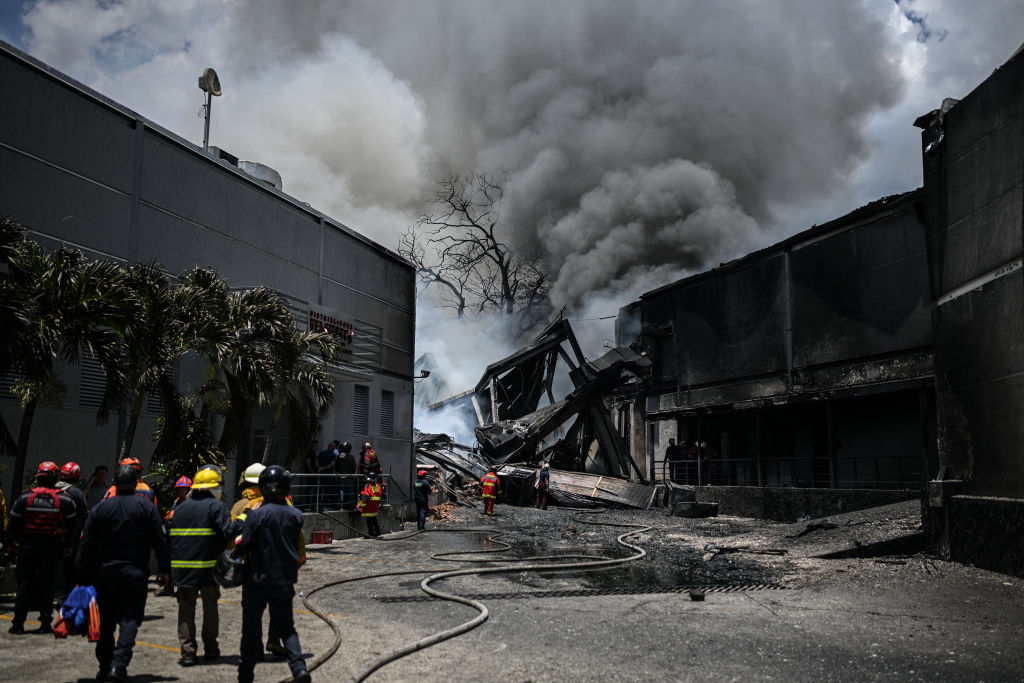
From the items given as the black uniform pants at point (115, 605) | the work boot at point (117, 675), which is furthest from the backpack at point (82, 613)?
the work boot at point (117, 675)

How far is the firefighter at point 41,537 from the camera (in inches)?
306

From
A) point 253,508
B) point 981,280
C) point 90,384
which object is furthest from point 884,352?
point 253,508

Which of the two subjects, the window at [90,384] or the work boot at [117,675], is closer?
the work boot at [117,675]

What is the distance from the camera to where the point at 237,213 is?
1800 cm

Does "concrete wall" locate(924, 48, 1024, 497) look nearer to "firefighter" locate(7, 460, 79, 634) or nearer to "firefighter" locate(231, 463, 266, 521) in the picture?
"firefighter" locate(231, 463, 266, 521)

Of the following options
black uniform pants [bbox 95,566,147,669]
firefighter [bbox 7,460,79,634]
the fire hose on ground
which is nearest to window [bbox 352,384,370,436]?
the fire hose on ground

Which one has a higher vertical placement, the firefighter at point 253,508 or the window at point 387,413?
the window at point 387,413

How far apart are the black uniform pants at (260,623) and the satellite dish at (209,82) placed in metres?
18.1

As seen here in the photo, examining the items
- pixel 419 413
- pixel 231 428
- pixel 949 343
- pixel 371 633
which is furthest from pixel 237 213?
pixel 419 413

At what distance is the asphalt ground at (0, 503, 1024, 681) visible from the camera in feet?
21.1

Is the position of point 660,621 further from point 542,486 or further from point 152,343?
point 542,486

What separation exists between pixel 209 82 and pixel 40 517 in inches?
628

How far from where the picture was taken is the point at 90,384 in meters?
13.9

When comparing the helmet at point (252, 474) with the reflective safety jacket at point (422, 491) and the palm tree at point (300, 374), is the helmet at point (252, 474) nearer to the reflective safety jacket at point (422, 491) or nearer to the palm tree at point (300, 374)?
the palm tree at point (300, 374)
